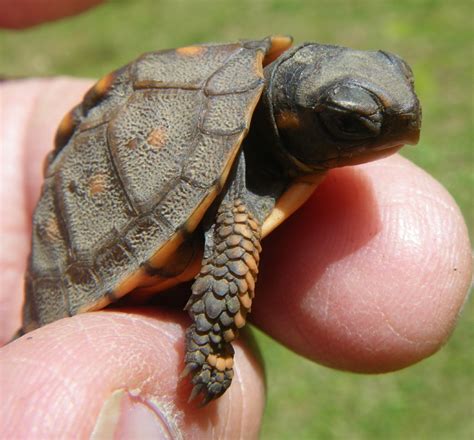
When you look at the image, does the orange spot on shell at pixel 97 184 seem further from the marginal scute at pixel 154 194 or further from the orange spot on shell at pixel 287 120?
the orange spot on shell at pixel 287 120

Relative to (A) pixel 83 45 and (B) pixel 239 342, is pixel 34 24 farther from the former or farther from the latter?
(A) pixel 83 45

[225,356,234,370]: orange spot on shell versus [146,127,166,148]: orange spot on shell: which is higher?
[146,127,166,148]: orange spot on shell

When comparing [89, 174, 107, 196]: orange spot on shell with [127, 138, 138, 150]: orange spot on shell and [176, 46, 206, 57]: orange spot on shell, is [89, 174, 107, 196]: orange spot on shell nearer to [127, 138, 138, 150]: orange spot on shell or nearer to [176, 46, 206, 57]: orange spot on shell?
[127, 138, 138, 150]: orange spot on shell

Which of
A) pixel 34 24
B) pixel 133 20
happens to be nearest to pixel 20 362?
pixel 34 24

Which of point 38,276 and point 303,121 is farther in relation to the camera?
point 38,276

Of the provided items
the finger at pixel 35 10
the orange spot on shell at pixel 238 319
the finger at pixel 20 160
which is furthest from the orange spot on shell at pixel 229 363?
the finger at pixel 35 10

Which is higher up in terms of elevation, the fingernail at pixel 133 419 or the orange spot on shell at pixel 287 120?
the orange spot on shell at pixel 287 120

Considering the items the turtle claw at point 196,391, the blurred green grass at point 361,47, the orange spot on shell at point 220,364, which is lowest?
the blurred green grass at point 361,47

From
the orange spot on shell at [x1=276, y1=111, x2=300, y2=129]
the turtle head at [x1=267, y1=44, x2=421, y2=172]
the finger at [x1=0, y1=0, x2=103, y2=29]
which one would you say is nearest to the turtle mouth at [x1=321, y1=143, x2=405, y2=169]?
the turtle head at [x1=267, y1=44, x2=421, y2=172]
